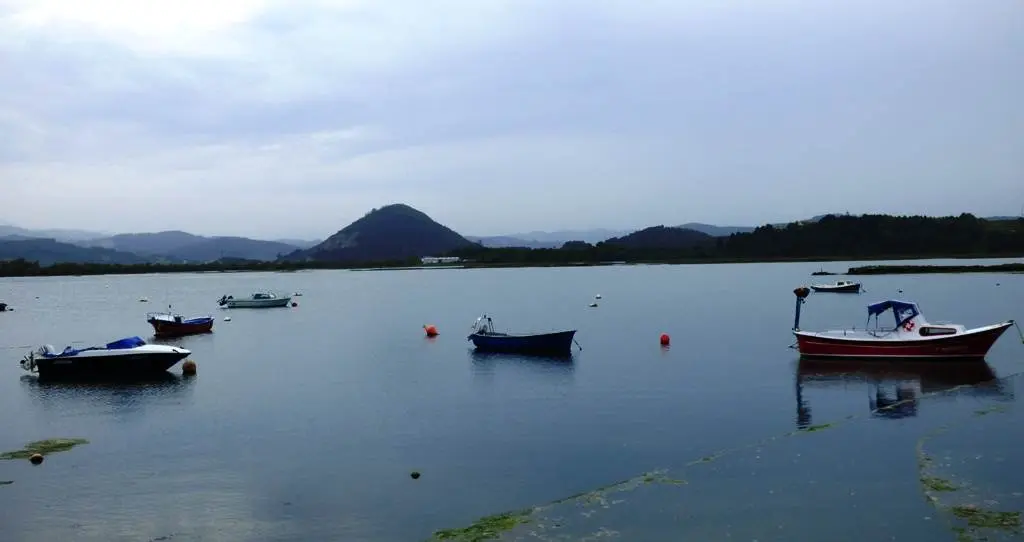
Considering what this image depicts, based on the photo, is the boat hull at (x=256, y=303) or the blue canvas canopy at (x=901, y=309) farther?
the boat hull at (x=256, y=303)

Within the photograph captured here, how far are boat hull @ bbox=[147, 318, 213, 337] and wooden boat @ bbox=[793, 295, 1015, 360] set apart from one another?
40.9 meters

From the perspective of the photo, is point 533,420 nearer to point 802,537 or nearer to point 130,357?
point 802,537

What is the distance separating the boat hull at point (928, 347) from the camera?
31.5m

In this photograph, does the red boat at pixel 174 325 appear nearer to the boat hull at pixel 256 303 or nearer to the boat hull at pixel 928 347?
the boat hull at pixel 256 303

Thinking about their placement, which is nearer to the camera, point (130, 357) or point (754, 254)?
point (130, 357)

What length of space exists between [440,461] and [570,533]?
6.16 meters

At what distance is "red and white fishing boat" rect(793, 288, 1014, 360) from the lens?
31.6m

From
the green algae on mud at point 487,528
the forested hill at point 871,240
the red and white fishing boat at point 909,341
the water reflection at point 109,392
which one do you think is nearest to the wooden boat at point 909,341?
the red and white fishing boat at point 909,341

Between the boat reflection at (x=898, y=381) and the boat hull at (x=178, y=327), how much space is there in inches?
1602

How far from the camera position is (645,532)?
13.6 meters

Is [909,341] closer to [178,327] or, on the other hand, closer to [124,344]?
[124,344]

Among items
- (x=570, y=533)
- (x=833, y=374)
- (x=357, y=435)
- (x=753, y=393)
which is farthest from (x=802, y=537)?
(x=833, y=374)

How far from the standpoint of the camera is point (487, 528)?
14.1 m

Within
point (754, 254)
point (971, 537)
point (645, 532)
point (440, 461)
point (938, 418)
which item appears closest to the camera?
point (971, 537)
